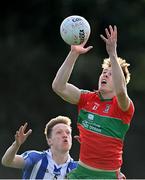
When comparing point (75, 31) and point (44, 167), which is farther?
point (44, 167)

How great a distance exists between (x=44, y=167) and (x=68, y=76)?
1075 mm

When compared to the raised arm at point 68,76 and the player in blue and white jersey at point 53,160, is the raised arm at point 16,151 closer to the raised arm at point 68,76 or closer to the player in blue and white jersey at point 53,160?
the player in blue and white jersey at point 53,160

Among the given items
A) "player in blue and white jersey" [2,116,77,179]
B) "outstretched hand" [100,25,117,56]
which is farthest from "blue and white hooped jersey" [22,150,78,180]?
"outstretched hand" [100,25,117,56]

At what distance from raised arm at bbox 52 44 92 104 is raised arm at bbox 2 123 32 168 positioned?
0.48 m

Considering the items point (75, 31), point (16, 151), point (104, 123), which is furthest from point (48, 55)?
point (104, 123)

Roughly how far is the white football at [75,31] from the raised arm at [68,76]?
6cm

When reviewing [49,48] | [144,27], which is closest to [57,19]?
[49,48]

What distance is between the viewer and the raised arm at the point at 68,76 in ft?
24.2

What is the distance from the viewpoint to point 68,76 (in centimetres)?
744

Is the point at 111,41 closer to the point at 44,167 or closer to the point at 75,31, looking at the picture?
the point at 75,31

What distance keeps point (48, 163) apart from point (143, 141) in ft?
24.3

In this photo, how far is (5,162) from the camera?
7918 millimetres

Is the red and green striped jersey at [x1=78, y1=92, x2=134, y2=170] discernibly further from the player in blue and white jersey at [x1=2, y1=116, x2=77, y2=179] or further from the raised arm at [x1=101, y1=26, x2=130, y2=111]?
the player in blue and white jersey at [x1=2, y1=116, x2=77, y2=179]

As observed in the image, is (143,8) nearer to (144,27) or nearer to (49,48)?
(144,27)
